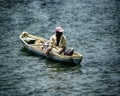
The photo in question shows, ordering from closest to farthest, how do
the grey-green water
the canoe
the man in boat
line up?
the grey-green water, the canoe, the man in boat

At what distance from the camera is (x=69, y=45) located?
2375 cm

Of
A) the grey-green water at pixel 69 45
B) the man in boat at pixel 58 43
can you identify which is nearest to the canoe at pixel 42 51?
the man in boat at pixel 58 43

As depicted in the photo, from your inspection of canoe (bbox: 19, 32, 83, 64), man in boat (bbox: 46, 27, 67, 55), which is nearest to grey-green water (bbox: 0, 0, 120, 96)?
canoe (bbox: 19, 32, 83, 64)

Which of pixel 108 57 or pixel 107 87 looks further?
pixel 108 57

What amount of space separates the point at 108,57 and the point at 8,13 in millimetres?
14950

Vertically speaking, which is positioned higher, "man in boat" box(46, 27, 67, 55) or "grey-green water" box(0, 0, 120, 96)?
"man in boat" box(46, 27, 67, 55)

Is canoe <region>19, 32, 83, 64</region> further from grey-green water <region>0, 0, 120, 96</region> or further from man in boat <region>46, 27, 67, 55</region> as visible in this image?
grey-green water <region>0, 0, 120, 96</region>

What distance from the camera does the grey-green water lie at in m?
17.2

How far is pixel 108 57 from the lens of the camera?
69.7 feet

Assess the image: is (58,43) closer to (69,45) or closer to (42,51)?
(42,51)

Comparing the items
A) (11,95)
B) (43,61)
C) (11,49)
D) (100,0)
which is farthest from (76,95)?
(100,0)

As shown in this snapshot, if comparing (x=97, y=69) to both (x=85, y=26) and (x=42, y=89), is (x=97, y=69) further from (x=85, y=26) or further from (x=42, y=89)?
(x=85, y=26)

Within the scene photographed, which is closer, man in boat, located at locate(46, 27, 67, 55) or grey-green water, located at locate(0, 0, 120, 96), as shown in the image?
grey-green water, located at locate(0, 0, 120, 96)

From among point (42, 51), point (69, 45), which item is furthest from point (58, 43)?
point (69, 45)
